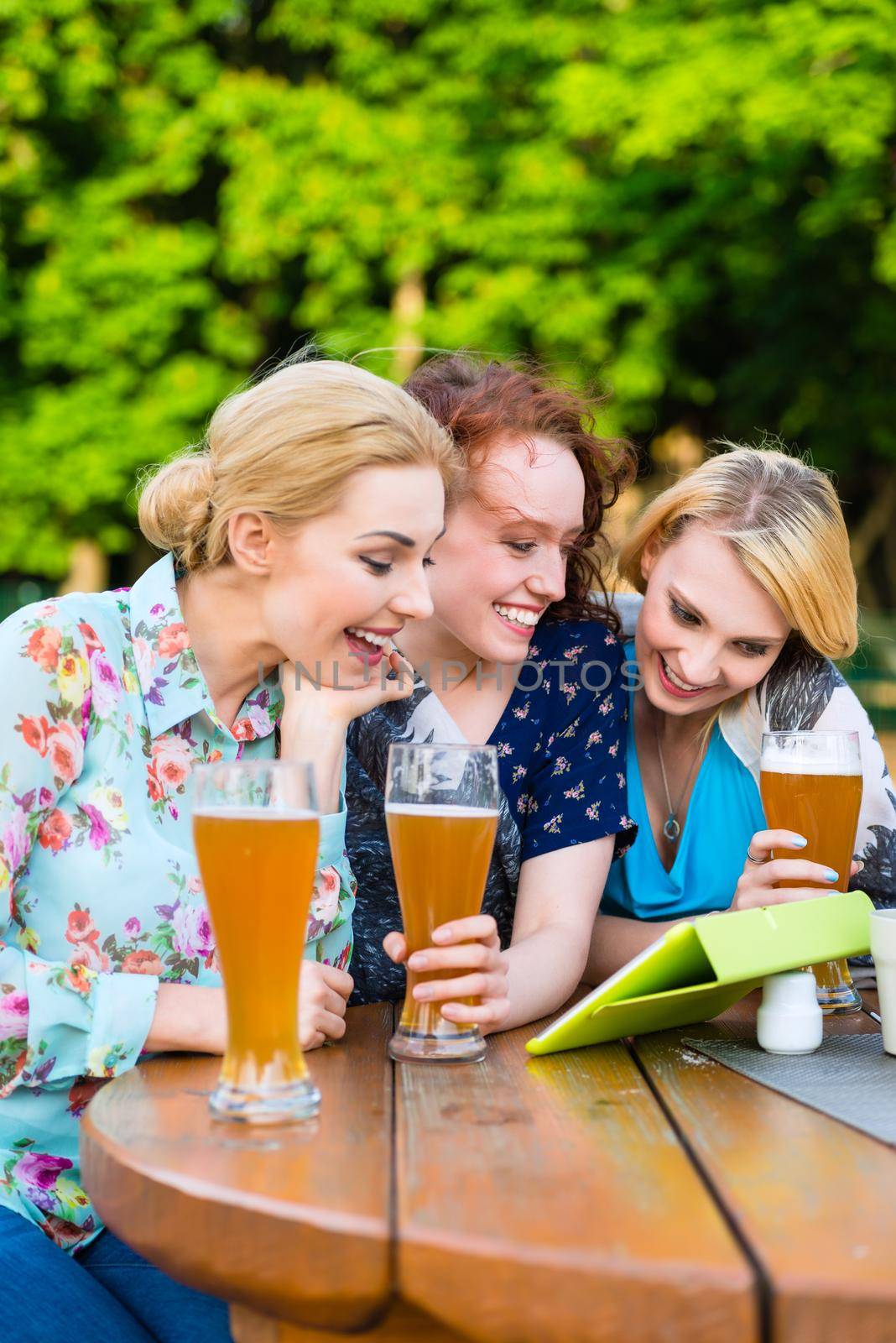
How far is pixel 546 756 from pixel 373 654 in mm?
507

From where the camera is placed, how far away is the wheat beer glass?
198 cm

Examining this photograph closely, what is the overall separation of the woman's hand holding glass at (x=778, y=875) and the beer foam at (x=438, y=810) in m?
0.49

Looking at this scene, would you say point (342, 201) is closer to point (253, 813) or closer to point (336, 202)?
point (336, 202)

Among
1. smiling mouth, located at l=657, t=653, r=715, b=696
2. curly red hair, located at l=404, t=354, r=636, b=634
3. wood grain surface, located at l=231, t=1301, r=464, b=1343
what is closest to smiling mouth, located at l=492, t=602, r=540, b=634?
curly red hair, located at l=404, t=354, r=636, b=634

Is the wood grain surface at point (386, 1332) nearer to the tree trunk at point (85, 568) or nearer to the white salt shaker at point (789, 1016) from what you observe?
the white salt shaker at point (789, 1016)

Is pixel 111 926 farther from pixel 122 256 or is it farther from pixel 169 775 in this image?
pixel 122 256

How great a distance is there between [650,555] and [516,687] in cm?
48

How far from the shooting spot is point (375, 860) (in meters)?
2.46

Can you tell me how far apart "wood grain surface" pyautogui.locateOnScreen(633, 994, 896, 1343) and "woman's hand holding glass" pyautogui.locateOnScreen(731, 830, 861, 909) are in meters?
0.34

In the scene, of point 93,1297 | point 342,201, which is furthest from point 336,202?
point 93,1297

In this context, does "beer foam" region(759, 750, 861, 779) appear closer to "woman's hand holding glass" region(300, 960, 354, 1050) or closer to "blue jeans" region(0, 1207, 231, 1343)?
"woman's hand holding glass" region(300, 960, 354, 1050)

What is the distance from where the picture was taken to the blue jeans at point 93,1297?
1589 mm

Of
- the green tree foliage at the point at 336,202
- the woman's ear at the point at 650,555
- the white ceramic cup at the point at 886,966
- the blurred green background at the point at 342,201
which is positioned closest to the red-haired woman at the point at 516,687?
the woman's ear at the point at 650,555

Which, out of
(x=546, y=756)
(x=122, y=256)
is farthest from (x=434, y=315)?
(x=546, y=756)
